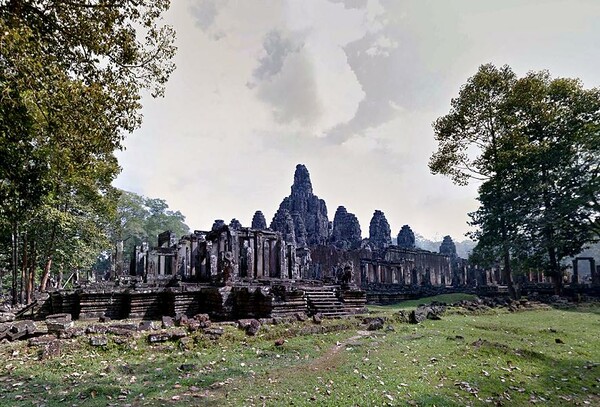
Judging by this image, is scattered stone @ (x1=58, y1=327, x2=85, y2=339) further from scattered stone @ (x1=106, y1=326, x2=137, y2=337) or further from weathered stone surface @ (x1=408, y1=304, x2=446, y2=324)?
weathered stone surface @ (x1=408, y1=304, x2=446, y2=324)

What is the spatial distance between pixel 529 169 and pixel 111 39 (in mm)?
27103

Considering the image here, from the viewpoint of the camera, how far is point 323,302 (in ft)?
55.4

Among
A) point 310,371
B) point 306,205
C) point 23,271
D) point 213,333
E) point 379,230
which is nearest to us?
point 310,371

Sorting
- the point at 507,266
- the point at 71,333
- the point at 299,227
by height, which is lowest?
the point at 71,333

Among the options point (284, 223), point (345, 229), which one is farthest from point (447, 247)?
point (284, 223)

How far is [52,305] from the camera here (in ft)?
52.0

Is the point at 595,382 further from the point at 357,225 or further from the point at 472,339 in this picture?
the point at 357,225

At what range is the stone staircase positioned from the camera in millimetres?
16344

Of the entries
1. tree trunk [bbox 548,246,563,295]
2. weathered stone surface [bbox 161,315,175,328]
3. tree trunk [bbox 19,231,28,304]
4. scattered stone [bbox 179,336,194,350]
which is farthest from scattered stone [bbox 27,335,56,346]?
tree trunk [bbox 548,246,563,295]

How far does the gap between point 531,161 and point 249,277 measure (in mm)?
20866

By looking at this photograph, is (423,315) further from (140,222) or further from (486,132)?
(140,222)

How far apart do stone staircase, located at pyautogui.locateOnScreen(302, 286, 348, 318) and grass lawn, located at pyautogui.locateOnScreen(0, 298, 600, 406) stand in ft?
14.7

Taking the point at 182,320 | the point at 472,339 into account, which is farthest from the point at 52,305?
the point at 472,339

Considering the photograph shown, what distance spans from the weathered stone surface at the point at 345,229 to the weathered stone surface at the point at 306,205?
2.14 m
